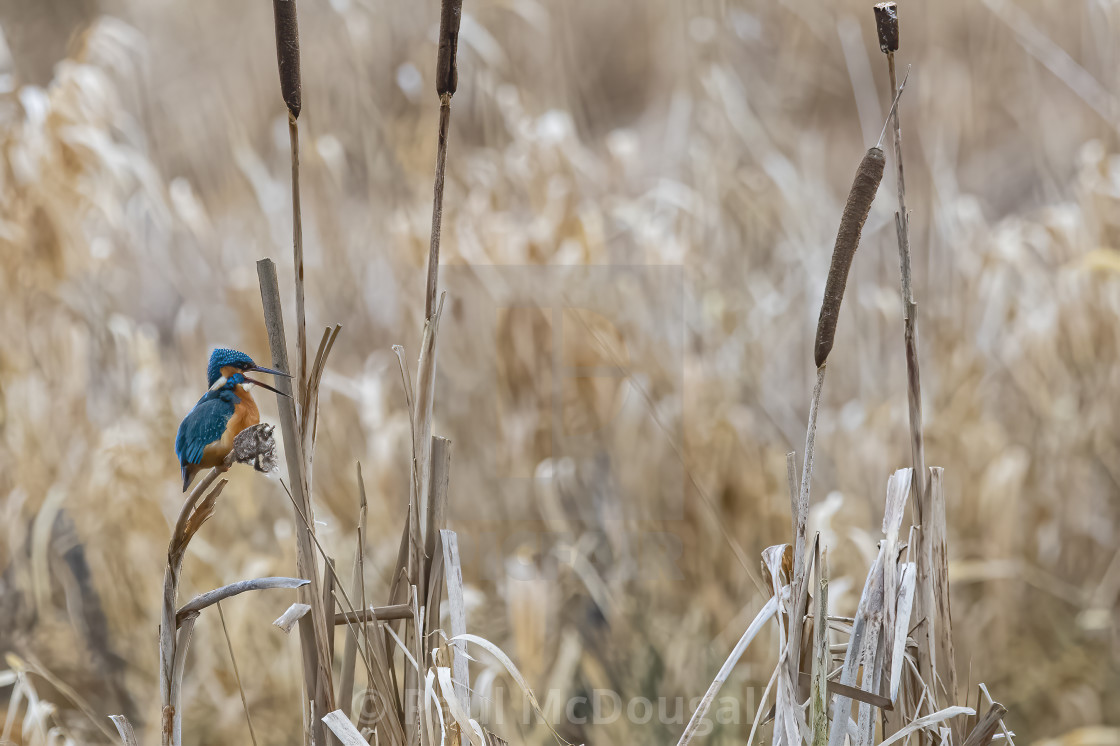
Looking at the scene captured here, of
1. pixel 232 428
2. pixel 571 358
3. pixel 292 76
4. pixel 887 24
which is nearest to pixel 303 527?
pixel 232 428

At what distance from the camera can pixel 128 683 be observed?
86 centimetres

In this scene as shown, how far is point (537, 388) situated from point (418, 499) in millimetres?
685

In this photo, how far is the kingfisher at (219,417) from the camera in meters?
0.25

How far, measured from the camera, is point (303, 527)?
0.28 metres

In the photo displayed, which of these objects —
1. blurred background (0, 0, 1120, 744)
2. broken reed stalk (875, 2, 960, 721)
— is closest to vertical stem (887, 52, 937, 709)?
broken reed stalk (875, 2, 960, 721)

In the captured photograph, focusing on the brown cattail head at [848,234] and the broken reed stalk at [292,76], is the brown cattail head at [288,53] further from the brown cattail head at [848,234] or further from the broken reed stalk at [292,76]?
the brown cattail head at [848,234]

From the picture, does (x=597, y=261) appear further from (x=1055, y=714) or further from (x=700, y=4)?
(x=1055, y=714)

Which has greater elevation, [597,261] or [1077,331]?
[597,261]

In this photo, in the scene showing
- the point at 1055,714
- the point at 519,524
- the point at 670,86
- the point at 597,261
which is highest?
the point at 670,86

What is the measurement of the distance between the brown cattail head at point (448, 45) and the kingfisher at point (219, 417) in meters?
0.11

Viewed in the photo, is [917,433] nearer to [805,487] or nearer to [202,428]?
[805,487]

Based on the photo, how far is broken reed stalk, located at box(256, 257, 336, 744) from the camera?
0.27m

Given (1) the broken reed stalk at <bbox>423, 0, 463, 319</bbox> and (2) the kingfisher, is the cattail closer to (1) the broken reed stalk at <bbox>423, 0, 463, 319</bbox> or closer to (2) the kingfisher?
(1) the broken reed stalk at <bbox>423, 0, 463, 319</bbox>

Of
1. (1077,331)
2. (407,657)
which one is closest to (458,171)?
(1077,331)
